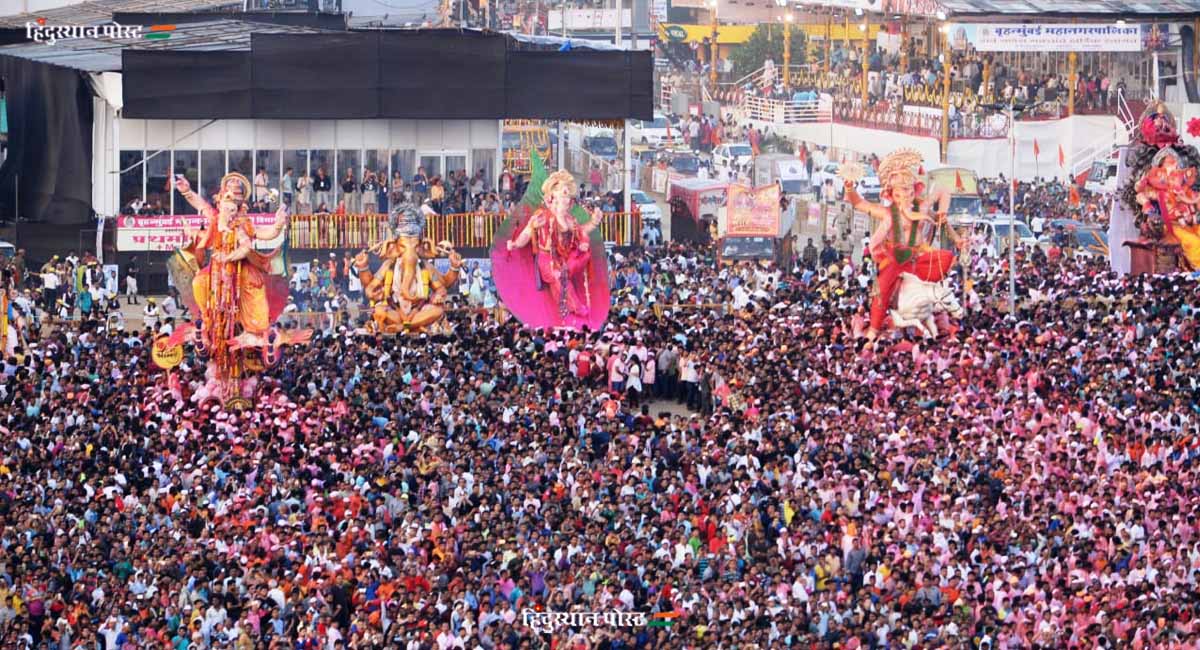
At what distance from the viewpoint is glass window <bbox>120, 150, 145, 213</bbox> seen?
167 feet

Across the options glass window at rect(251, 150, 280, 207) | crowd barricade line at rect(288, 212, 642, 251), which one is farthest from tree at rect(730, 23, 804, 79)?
crowd barricade line at rect(288, 212, 642, 251)

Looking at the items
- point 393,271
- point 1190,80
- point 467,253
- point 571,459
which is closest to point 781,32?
point 1190,80

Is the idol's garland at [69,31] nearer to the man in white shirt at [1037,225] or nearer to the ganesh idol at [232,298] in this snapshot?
the man in white shirt at [1037,225]

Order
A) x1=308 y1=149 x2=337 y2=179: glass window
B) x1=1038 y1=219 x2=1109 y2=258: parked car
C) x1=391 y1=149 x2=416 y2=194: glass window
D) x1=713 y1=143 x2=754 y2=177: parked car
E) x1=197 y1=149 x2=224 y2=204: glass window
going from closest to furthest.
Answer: x1=197 y1=149 x2=224 y2=204: glass window, x1=308 y1=149 x2=337 y2=179: glass window, x1=391 y1=149 x2=416 y2=194: glass window, x1=1038 y1=219 x2=1109 y2=258: parked car, x1=713 y1=143 x2=754 y2=177: parked car

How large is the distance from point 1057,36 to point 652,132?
18.9 m

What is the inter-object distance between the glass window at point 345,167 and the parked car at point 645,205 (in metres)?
5.67

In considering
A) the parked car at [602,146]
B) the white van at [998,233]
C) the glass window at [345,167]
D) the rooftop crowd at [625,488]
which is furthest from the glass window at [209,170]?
the parked car at [602,146]

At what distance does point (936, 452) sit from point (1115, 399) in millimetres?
3403

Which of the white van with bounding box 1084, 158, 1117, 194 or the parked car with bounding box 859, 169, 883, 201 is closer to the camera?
the white van with bounding box 1084, 158, 1117, 194

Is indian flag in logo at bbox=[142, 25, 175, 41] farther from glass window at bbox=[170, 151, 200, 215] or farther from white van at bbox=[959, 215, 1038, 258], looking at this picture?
white van at bbox=[959, 215, 1038, 258]

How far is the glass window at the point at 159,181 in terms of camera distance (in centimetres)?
5097

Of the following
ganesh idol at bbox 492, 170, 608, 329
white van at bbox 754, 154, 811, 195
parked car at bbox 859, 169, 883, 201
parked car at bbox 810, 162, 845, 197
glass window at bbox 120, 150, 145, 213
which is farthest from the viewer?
parked car at bbox 810, 162, 845, 197

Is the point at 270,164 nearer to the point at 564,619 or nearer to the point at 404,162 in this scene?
the point at 404,162

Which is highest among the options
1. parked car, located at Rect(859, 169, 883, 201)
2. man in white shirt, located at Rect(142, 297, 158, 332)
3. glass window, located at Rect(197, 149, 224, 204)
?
glass window, located at Rect(197, 149, 224, 204)
